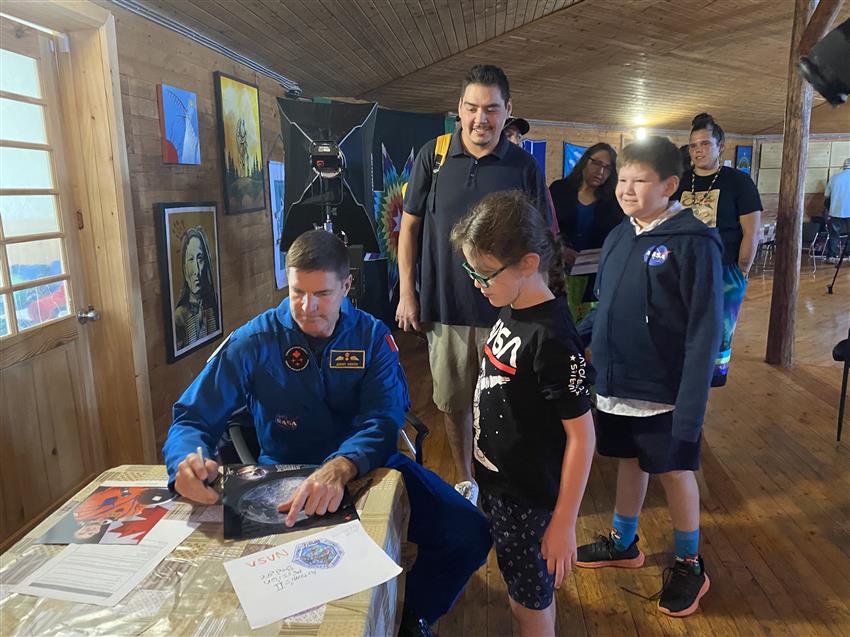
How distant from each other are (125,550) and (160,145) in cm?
195

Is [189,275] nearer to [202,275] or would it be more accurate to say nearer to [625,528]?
[202,275]

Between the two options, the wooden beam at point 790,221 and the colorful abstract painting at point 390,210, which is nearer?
the wooden beam at point 790,221

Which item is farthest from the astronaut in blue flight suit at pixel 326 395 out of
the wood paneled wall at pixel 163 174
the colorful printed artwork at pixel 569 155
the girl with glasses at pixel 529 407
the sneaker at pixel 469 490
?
the colorful printed artwork at pixel 569 155

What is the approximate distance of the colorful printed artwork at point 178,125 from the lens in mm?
2492

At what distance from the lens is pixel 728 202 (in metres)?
2.73

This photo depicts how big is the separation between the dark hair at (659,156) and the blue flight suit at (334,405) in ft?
2.81

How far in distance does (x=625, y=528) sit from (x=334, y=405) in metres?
1.21

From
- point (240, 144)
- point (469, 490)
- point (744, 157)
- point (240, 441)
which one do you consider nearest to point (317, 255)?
point (240, 441)

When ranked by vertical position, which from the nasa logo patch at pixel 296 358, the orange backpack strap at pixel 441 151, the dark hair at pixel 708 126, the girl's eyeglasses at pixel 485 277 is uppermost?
the dark hair at pixel 708 126

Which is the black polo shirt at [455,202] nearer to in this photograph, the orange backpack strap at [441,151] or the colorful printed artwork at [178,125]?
the orange backpack strap at [441,151]

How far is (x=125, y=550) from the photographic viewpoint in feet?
3.26

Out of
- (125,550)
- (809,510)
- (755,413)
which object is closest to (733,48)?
(755,413)

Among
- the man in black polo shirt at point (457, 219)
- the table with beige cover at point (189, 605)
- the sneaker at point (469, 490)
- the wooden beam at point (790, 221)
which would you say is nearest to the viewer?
the table with beige cover at point (189, 605)

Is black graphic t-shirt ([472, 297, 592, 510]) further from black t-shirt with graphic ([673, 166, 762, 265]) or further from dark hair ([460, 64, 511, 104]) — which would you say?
black t-shirt with graphic ([673, 166, 762, 265])
